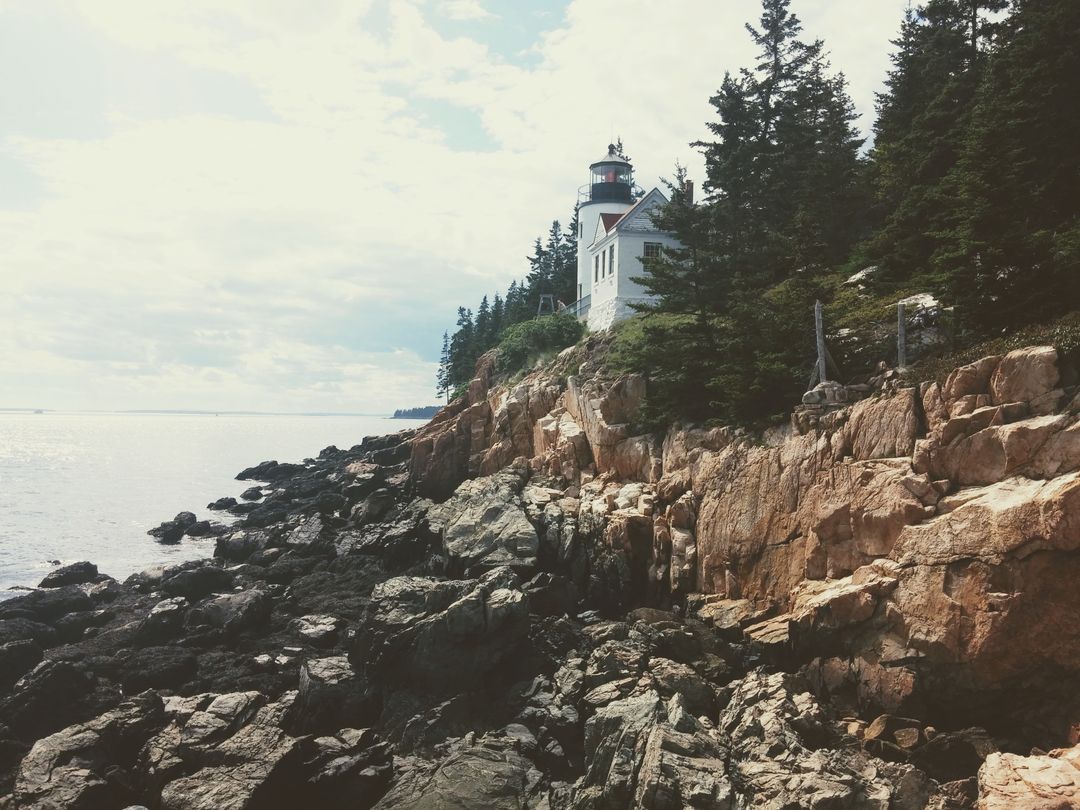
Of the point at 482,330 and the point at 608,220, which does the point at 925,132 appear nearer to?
the point at 608,220

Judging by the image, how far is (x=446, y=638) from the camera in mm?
17172

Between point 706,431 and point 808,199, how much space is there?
1719 centimetres

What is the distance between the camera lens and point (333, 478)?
5138 cm

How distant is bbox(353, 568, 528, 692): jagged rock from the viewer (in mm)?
16797

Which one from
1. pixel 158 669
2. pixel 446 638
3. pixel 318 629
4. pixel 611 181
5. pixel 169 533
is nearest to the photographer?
pixel 446 638

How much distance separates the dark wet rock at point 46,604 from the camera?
2408 centimetres

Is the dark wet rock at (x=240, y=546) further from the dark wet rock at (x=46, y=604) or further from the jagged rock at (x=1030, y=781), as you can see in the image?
the jagged rock at (x=1030, y=781)

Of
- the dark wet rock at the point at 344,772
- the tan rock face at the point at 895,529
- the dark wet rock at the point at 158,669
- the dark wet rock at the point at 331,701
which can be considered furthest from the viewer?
the dark wet rock at the point at 158,669

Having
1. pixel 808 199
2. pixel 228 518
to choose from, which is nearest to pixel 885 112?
pixel 808 199

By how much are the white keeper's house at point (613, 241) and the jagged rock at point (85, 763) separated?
Result: 26776 mm

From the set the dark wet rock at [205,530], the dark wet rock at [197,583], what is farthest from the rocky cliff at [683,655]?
the dark wet rock at [205,530]

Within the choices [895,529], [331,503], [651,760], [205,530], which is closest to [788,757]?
[651,760]

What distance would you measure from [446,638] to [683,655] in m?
6.13

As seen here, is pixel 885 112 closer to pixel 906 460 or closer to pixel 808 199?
pixel 808 199
